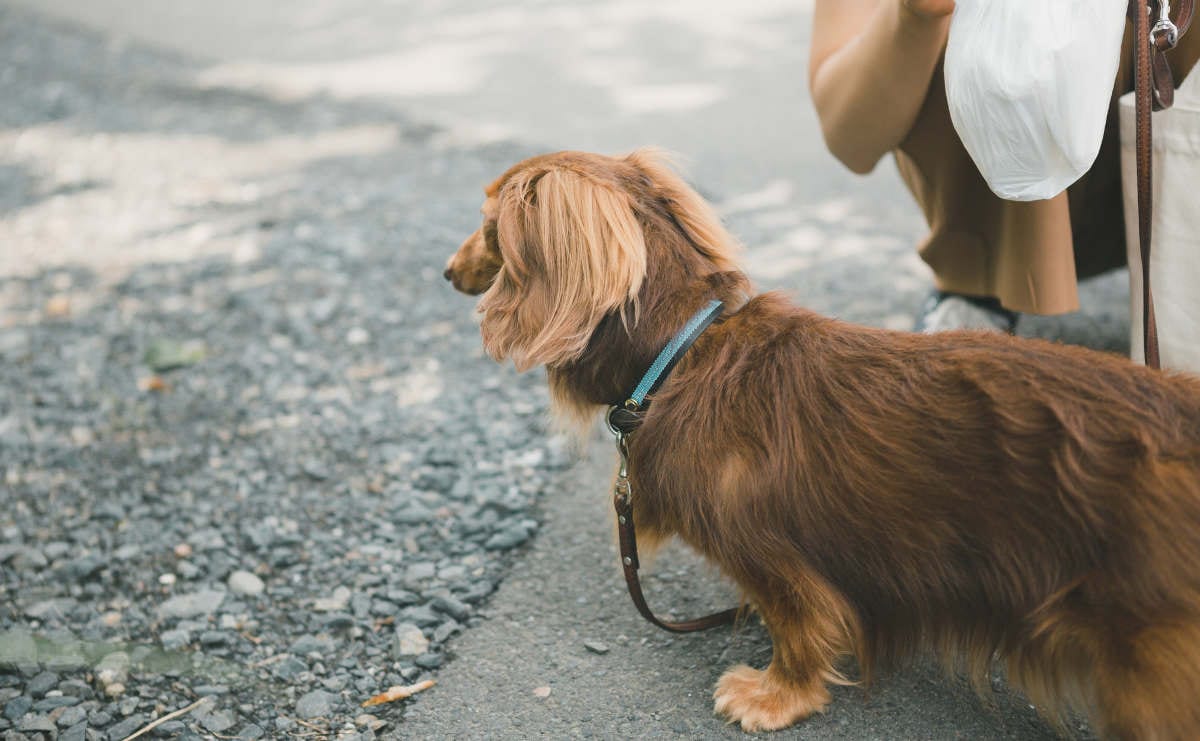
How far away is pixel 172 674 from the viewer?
2514mm

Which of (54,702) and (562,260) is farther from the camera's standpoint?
(54,702)

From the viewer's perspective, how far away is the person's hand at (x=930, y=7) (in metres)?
2.42

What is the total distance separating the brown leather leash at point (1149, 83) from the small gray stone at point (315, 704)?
2.04 metres

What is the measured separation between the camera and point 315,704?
2424 mm

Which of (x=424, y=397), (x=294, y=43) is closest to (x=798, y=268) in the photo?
(x=424, y=397)

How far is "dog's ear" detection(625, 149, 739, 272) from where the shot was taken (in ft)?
7.59

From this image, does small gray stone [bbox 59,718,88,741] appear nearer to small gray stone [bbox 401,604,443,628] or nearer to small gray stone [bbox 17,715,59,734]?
small gray stone [bbox 17,715,59,734]

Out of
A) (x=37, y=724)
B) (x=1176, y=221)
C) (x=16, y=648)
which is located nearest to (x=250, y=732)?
(x=37, y=724)

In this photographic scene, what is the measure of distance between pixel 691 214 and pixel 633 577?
2.81 feet

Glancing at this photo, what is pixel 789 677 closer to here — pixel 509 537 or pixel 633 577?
pixel 633 577

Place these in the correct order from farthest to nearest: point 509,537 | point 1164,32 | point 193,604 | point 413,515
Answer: point 413,515 → point 509,537 → point 193,604 → point 1164,32

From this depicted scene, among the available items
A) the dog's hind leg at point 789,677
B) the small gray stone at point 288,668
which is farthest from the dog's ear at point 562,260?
the small gray stone at point 288,668

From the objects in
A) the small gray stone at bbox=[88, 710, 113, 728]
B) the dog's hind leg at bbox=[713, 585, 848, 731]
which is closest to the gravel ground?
the small gray stone at bbox=[88, 710, 113, 728]

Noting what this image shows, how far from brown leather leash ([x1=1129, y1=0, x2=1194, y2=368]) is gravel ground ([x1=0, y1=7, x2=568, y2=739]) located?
1.72 metres
